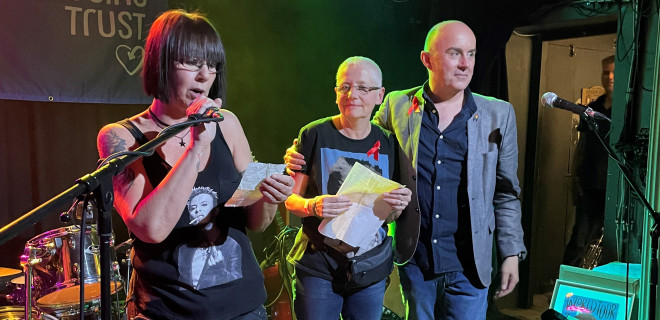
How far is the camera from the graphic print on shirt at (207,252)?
4.76 feet

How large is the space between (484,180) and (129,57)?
105 inches

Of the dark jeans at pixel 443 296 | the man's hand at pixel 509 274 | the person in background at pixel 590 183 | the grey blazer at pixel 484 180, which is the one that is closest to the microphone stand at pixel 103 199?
the grey blazer at pixel 484 180

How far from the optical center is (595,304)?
3520 mm

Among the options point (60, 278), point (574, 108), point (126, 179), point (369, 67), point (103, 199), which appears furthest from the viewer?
point (60, 278)

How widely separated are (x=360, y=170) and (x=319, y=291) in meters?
0.58

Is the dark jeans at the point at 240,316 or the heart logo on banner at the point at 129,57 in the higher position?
the heart logo on banner at the point at 129,57

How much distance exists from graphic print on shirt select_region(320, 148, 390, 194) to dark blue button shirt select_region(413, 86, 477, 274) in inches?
10.2

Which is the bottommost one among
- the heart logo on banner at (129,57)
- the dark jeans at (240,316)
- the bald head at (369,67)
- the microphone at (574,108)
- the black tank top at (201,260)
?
the dark jeans at (240,316)

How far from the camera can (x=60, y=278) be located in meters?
2.85

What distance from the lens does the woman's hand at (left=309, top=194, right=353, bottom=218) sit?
6.78 feet

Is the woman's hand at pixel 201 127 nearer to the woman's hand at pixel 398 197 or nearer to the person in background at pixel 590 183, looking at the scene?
the woman's hand at pixel 398 197

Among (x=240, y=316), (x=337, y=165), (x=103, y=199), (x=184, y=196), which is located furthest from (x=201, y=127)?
(x=337, y=165)

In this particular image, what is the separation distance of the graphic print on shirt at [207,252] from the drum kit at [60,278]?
1269mm

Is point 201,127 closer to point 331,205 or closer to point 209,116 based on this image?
point 209,116
